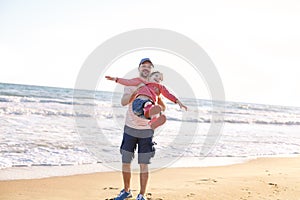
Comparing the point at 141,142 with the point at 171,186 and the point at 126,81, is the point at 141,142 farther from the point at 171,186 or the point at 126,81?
the point at 171,186

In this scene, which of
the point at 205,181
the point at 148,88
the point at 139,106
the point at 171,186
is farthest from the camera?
the point at 205,181

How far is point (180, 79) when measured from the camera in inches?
267

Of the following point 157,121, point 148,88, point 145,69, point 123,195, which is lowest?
point 123,195

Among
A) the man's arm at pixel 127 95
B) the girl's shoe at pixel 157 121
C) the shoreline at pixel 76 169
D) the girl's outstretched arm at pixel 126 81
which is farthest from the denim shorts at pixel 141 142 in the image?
the shoreline at pixel 76 169

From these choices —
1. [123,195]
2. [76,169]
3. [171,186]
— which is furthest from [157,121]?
[76,169]

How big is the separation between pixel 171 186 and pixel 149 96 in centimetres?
207

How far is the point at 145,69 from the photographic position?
4.48m

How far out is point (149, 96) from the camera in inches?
170

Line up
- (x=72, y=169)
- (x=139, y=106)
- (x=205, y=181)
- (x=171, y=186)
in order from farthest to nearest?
(x=72, y=169) < (x=205, y=181) < (x=171, y=186) < (x=139, y=106)

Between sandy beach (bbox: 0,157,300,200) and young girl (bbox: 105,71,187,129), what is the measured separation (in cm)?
130

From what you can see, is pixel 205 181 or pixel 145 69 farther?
pixel 205 181

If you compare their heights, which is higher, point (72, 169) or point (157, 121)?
point (157, 121)

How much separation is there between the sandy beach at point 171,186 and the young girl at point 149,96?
1.30 m

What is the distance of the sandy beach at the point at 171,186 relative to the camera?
496 cm
